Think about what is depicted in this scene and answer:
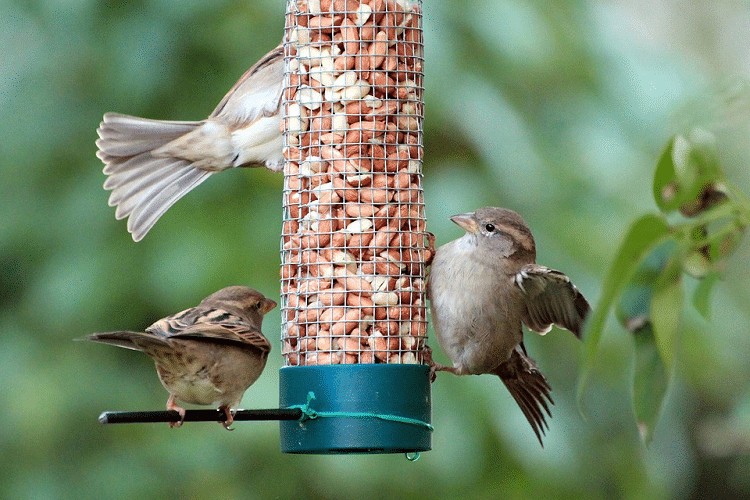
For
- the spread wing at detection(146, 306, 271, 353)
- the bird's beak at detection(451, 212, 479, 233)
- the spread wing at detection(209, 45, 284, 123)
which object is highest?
the spread wing at detection(209, 45, 284, 123)

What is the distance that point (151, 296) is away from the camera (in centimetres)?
414

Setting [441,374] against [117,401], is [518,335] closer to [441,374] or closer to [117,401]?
[441,374]

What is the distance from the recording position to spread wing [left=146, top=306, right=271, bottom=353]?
2980 mm

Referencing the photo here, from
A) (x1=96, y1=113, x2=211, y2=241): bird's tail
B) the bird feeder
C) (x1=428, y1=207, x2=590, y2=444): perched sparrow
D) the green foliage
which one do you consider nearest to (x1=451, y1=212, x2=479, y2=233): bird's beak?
(x1=428, y1=207, x2=590, y2=444): perched sparrow

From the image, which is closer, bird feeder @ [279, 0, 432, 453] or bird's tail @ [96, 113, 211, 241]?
bird feeder @ [279, 0, 432, 453]

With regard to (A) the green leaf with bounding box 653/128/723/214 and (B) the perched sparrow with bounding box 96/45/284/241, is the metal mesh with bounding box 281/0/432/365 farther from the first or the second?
(A) the green leaf with bounding box 653/128/723/214

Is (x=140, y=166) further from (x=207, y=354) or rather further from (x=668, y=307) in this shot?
(x=668, y=307)

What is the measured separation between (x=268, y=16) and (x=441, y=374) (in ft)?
5.17

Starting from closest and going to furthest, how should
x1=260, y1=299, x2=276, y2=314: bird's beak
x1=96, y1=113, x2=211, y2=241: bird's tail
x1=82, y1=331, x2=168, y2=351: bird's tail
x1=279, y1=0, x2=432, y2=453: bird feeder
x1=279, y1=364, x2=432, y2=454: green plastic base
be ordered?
x1=82, y1=331, x2=168, y2=351: bird's tail < x1=279, y1=364, x2=432, y2=454: green plastic base < x1=279, y1=0, x2=432, y2=453: bird feeder < x1=260, y1=299, x2=276, y2=314: bird's beak < x1=96, y1=113, x2=211, y2=241: bird's tail

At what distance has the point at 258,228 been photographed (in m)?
4.05

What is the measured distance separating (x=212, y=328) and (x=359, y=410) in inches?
19.3

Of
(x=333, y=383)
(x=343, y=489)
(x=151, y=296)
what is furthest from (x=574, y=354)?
(x=151, y=296)

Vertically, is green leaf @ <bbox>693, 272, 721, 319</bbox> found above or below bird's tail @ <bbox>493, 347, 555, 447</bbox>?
below

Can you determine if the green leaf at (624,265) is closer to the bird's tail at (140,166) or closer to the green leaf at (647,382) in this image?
the green leaf at (647,382)
